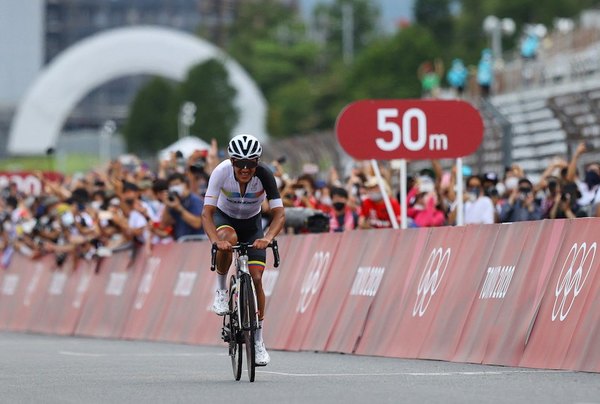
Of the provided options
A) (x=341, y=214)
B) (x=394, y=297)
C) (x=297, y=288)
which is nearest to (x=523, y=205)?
(x=341, y=214)

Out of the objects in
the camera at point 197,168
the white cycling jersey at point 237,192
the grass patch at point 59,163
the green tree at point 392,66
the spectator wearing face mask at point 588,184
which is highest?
the white cycling jersey at point 237,192

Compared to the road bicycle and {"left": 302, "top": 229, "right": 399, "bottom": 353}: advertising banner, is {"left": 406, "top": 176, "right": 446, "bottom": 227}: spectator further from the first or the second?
the road bicycle

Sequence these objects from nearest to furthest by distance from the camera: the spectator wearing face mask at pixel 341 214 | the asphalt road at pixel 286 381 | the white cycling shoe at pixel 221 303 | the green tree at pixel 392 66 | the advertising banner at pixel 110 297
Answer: the asphalt road at pixel 286 381
the white cycling shoe at pixel 221 303
the spectator wearing face mask at pixel 341 214
the advertising banner at pixel 110 297
the green tree at pixel 392 66

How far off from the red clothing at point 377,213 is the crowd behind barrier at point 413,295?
47.0 inches

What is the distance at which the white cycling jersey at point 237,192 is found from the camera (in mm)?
15125

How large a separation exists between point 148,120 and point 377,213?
128 metres

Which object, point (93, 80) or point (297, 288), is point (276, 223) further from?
point (93, 80)

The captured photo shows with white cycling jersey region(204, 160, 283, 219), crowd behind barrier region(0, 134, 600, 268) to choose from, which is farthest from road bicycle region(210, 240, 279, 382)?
crowd behind barrier region(0, 134, 600, 268)

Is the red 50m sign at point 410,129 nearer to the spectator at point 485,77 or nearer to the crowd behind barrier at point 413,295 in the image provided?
the crowd behind barrier at point 413,295

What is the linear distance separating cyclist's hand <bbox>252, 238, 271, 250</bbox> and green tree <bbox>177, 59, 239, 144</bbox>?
11371 cm

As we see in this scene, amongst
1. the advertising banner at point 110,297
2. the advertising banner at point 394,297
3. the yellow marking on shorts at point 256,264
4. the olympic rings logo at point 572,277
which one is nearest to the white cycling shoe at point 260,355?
the yellow marking on shorts at point 256,264

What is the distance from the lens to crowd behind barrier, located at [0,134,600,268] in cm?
2139

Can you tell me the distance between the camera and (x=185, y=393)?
44.8ft

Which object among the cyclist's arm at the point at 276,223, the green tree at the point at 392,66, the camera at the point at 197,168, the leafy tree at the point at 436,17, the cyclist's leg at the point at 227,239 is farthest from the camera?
the leafy tree at the point at 436,17
